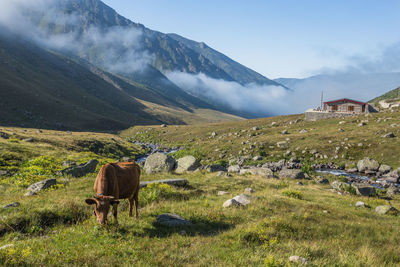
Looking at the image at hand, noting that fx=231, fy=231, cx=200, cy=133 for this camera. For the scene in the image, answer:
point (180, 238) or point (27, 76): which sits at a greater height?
point (27, 76)

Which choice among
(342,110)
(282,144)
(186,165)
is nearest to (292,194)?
(186,165)

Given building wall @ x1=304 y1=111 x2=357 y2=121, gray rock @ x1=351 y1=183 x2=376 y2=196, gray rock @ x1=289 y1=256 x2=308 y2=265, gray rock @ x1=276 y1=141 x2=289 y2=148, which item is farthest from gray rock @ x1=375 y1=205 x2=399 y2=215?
building wall @ x1=304 y1=111 x2=357 y2=121

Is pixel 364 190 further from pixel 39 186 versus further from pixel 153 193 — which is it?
pixel 39 186

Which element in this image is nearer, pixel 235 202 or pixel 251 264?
pixel 251 264

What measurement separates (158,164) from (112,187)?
20047 mm

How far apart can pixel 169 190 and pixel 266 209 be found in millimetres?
6235

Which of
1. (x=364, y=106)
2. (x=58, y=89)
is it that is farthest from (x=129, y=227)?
(x=58, y=89)

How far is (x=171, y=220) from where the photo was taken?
9.72 metres

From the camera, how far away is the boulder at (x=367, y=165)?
35.3 m

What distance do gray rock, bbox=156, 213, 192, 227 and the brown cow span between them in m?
1.11

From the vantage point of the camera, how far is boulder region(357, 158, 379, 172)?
35322 millimetres

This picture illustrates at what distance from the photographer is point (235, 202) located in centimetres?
1304

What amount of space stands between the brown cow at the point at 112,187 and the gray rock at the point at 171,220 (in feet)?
3.64

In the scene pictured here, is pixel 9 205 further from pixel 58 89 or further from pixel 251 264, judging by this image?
pixel 58 89
